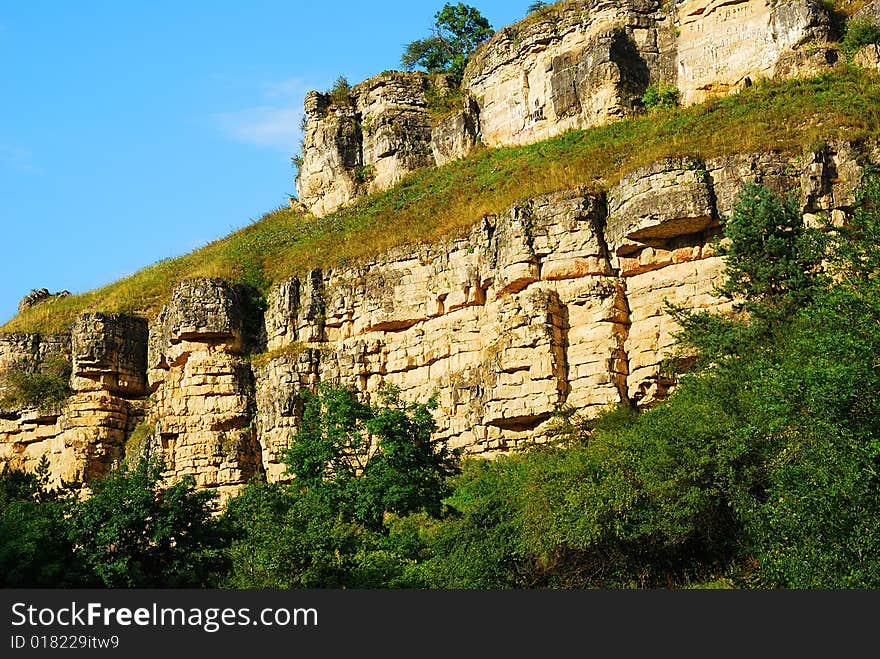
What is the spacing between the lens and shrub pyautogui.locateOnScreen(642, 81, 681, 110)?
4866 centimetres

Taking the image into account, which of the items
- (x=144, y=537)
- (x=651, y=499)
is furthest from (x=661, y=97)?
(x=144, y=537)

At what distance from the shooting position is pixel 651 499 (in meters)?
29.6

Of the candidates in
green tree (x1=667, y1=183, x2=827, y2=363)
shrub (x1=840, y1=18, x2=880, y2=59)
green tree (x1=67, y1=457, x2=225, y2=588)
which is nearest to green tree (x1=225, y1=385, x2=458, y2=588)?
green tree (x1=67, y1=457, x2=225, y2=588)

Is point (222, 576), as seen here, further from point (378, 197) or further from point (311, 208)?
point (311, 208)

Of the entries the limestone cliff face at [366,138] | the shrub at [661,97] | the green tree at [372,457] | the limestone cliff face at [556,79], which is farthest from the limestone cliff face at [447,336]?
the limestone cliff face at [366,138]

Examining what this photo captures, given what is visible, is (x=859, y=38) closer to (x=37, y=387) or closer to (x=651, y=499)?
(x=651, y=499)

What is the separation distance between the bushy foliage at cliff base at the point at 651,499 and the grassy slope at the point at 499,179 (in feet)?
14.1

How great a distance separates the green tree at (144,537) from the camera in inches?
1179

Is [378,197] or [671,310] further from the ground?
[378,197]

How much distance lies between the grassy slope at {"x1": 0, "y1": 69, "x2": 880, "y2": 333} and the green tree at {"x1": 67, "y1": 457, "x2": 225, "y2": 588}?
13928mm

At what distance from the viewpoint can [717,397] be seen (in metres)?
30.5

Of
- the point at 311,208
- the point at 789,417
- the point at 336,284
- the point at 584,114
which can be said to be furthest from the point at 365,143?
the point at 789,417

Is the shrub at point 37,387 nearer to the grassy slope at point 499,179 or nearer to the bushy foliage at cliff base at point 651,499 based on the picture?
the grassy slope at point 499,179

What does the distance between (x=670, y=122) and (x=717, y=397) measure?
1656cm
